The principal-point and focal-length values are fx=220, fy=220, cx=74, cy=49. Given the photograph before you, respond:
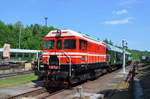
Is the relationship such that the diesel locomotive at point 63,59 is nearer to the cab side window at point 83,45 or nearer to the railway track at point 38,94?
the cab side window at point 83,45

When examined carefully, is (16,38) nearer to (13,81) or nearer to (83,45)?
(13,81)

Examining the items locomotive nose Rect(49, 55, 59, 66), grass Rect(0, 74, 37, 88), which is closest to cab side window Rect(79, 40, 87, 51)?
locomotive nose Rect(49, 55, 59, 66)

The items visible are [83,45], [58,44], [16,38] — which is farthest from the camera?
[16,38]

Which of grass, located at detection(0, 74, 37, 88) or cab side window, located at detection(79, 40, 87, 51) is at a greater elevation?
cab side window, located at detection(79, 40, 87, 51)

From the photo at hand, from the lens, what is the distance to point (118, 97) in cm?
1285

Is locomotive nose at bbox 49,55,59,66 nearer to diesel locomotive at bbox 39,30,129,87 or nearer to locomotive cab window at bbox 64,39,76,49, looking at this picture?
diesel locomotive at bbox 39,30,129,87

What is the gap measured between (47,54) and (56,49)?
77 cm

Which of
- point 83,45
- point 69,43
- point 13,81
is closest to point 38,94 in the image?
point 69,43

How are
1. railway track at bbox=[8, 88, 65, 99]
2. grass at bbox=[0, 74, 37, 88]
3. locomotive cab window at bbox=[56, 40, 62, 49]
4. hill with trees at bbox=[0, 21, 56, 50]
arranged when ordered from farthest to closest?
hill with trees at bbox=[0, 21, 56, 50] < grass at bbox=[0, 74, 37, 88] < locomotive cab window at bbox=[56, 40, 62, 49] < railway track at bbox=[8, 88, 65, 99]

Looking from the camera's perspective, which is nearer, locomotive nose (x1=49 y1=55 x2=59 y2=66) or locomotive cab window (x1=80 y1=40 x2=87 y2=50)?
locomotive nose (x1=49 y1=55 x2=59 y2=66)

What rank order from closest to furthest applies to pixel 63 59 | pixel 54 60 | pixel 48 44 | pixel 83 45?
pixel 63 59, pixel 54 60, pixel 48 44, pixel 83 45

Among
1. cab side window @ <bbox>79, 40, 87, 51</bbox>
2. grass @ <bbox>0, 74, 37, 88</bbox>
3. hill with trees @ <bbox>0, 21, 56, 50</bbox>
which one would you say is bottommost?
grass @ <bbox>0, 74, 37, 88</bbox>

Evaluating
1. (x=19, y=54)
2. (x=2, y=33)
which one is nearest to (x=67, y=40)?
(x=19, y=54)

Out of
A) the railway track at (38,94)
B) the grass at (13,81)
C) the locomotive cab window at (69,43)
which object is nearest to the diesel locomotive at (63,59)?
the locomotive cab window at (69,43)
